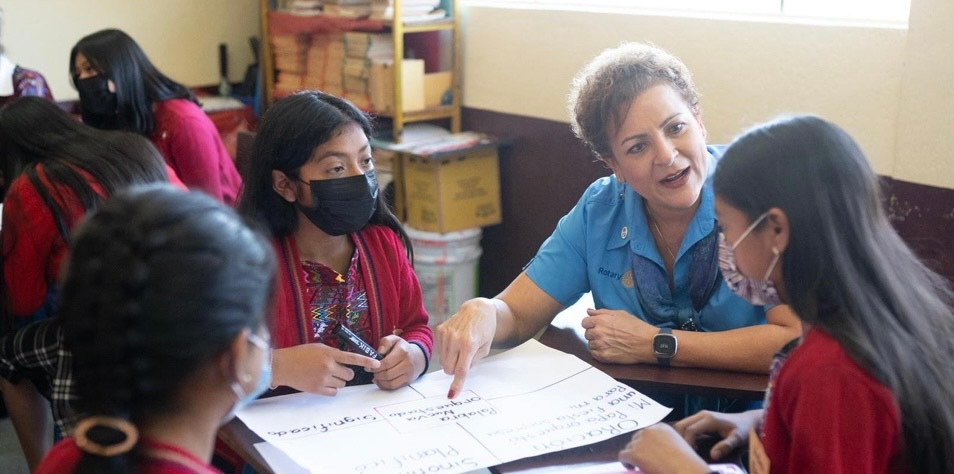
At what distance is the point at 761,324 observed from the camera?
1.69 metres

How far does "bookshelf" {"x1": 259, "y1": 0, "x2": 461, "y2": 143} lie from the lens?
3.66 m

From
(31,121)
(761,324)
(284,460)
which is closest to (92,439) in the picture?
(284,460)

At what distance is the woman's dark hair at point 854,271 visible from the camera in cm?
108

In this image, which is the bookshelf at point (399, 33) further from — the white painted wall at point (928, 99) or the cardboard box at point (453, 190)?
the white painted wall at point (928, 99)

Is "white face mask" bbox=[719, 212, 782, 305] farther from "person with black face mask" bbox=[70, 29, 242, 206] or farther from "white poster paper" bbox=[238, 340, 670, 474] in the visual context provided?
"person with black face mask" bbox=[70, 29, 242, 206]

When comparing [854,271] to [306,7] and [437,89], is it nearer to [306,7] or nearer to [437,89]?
[437,89]

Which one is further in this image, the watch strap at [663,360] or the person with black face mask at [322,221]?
the person with black face mask at [322,221]

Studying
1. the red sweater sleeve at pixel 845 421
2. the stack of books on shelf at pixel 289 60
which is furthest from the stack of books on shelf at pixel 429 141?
the red sweater sleeve at pixel 845 421

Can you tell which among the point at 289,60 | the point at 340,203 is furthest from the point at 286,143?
the point at 289,60

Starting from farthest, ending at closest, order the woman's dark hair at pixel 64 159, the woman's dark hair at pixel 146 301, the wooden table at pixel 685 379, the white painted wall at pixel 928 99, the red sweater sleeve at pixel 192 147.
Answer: the red sweater sleeve at pixel 192 147 < the white painted wall at pixel 928 99 < the woman's dark hair at pixel 64 159 < the wooden table at pixel 685 379 < the woman's dark hair at pixel 146 301

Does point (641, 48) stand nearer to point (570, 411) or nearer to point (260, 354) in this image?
point (570, 411)

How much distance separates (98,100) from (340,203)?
→ 69.2 inches

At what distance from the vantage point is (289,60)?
4219 millimetres

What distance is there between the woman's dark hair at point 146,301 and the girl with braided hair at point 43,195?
4.11 feet
